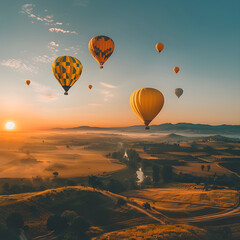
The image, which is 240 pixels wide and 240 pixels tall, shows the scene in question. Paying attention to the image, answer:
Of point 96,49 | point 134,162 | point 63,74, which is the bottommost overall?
point 134,162

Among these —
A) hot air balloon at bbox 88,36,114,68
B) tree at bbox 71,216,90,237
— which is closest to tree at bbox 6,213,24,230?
tree at bbox 71,216,90,237

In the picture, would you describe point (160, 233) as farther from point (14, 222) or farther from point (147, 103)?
point (14, 222)

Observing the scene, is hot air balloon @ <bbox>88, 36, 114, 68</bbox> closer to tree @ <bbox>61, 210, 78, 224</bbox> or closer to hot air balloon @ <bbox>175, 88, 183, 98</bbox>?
tree @ <bbox>61, 210, 78, 224</bbox>

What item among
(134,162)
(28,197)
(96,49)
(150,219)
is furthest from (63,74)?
(134,162)

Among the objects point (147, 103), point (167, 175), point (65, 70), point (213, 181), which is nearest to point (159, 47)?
point (147, 103)

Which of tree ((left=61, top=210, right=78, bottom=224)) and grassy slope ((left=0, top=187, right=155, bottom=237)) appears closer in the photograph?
tree ((left=61, top=210, right=78, bottom=224))

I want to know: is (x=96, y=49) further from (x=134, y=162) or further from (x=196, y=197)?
(x=134, y=162)

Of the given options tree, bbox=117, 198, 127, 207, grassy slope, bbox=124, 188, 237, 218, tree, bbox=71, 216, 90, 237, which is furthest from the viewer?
tree, bbox=117, 198, 127, 207
